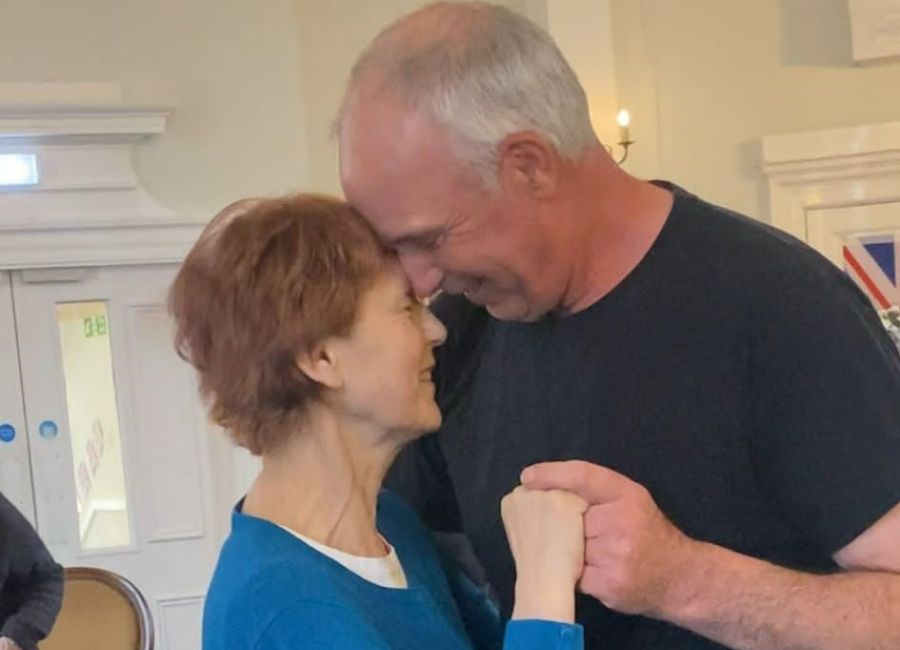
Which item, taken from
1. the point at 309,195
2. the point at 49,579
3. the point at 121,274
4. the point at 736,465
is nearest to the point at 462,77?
the point at 309,195

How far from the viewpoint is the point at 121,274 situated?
194 inches

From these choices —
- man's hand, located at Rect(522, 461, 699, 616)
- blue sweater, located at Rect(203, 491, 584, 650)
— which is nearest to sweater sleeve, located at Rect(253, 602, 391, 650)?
blue sweater, located at Rect(203, 491, 584, 650)

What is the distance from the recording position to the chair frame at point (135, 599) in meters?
3.19

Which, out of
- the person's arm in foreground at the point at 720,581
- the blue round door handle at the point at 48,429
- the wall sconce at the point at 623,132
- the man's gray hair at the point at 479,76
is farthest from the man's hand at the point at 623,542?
the blue round door handle at the point at 48,429

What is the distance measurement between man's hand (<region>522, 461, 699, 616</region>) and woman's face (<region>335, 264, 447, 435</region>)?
200 millimetres

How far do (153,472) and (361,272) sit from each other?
3.85 meters

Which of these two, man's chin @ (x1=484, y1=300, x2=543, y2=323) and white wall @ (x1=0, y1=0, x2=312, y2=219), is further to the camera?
white wall @ (x1=0, y1=0, x2=312, y2=219)

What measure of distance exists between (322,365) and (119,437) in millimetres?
3837

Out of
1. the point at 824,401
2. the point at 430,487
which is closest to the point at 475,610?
the point at 430,487

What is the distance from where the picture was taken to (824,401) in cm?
120

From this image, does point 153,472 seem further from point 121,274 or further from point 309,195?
point 309,195

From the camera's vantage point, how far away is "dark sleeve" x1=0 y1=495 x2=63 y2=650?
3.02 meters

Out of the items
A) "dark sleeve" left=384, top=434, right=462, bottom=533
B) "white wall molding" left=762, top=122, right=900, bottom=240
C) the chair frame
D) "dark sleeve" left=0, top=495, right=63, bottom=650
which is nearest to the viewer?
"dark sleeve" left=384, top=434, right=462, bottom=533

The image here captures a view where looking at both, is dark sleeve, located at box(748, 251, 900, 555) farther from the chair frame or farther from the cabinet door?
the cabinet door
